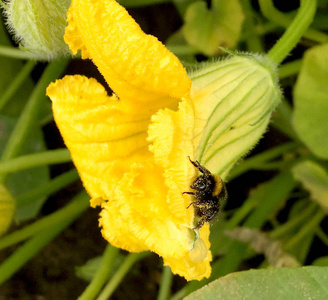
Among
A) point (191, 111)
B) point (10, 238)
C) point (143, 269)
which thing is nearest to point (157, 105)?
point (191, 111)

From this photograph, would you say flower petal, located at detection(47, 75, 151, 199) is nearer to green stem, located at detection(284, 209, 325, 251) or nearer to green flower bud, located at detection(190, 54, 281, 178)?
green flower bud, located at detection(190, 54, 281, 178)

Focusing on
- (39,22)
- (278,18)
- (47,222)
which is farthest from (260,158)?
(39,22)

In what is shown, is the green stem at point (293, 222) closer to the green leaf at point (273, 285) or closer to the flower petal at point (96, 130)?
the green leaf at point (273, 285)

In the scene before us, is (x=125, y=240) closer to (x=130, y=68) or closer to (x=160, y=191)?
(x=160, y=191)

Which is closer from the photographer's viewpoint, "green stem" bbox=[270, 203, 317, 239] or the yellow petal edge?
the yellow petal edge

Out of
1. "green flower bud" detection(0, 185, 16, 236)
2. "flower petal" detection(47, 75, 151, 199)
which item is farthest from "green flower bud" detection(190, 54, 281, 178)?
"green flower bud" detection(0, 185, 16, 236)

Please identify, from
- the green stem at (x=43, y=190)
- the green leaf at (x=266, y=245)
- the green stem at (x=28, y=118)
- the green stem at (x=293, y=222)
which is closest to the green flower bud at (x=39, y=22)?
the green stem at (x=28, y=118)
